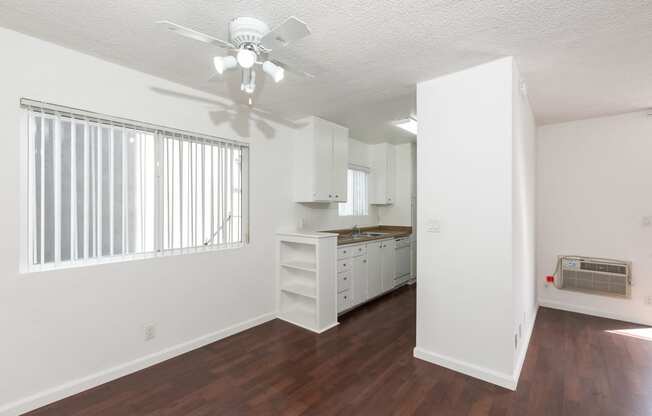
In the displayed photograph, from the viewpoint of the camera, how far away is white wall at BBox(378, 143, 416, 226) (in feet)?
17.7

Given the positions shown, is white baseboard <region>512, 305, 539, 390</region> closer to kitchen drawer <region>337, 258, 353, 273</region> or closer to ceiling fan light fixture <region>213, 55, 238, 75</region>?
kitchen drawer <region>337, 258, 353, 273</region>

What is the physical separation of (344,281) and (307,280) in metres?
0.47

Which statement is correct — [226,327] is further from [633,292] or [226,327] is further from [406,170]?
[633,292]

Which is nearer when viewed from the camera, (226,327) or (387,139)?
(226,327)

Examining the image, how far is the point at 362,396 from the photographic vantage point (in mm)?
2178

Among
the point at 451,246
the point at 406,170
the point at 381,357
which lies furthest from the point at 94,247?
the point at 406,170

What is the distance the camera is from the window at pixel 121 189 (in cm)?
212

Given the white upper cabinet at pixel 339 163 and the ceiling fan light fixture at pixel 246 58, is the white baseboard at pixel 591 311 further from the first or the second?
the ceiling fan light fixture at pixel 246 58

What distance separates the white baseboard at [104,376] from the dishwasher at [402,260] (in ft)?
8.66

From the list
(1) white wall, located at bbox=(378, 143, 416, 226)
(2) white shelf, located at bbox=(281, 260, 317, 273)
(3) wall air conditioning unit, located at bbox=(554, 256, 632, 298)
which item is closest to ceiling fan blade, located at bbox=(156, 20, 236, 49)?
(2) white shelf, located at bbox=(281, 260, 317, 273)

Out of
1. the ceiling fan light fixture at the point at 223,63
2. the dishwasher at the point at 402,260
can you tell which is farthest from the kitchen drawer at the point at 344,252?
the ceiling fan light fixture at the point at 223,63

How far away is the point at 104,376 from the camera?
2.32 meters

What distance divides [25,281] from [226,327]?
1691mm

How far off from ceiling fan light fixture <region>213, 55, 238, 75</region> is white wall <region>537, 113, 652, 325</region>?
4.27 m
